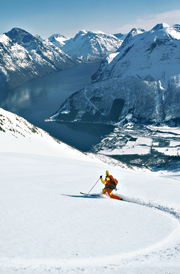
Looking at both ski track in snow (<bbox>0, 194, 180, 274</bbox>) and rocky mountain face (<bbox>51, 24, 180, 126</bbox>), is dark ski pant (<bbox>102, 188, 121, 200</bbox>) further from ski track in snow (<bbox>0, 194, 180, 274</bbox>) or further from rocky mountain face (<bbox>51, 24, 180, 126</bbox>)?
rocky mountain face (<bbox>51, 24, 180, 126</bbox>)

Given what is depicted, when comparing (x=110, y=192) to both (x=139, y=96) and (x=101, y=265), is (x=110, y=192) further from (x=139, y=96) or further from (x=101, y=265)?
(x=139, y=96)

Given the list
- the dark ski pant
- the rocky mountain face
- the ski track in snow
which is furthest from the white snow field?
the rocky mountain face

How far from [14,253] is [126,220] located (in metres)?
5.51

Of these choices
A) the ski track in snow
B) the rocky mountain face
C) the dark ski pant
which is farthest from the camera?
the rocky mountain face

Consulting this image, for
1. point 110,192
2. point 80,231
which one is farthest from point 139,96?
point 80,231

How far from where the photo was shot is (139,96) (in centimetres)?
Result: 15988

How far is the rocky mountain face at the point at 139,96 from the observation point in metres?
149

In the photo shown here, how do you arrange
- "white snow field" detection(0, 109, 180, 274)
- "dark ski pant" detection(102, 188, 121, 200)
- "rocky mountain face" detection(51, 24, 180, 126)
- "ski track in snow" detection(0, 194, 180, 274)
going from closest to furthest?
1. "ski track in snow" detection(0, 194, 180, 274)
2. "white snow field" detection(0, 109, 180, 274)
3. "dark ski pant" detection(102, 188, 121, 200)
4. "rocky mountain face" detection(51, 24, 180, 126)

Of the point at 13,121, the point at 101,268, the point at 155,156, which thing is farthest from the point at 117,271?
the point at 155,156

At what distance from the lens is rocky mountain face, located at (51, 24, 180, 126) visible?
14900 centimetres

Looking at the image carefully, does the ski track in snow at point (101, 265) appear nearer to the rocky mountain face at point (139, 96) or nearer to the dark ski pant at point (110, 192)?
the dark ski pant at point (110, 192)

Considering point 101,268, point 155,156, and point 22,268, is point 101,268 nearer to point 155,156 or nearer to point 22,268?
point 22,268

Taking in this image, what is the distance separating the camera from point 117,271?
777 centimetres

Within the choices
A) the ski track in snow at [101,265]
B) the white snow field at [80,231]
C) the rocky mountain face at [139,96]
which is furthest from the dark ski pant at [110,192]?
the rocky mountain face at [139,96]
